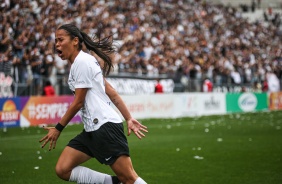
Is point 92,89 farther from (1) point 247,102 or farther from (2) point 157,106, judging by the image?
(1) point 247,102

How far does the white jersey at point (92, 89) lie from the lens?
269 inches

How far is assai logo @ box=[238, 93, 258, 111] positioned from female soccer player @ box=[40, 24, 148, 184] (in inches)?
1266

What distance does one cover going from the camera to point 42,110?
24.9 m

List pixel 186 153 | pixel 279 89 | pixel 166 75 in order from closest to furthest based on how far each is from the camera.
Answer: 1. pixel 186 153
2. pixel 166 75
3. pixel 279 89

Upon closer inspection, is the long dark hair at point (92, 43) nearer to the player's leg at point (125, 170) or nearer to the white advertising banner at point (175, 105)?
the player's leg at point (125, 170)

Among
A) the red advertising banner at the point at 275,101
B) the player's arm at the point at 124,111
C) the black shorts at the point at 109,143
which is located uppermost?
the player's arm at the point at 124,111

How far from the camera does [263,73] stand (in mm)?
47781

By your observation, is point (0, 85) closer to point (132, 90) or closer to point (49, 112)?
point (49, 112)

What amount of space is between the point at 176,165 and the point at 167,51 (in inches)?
957

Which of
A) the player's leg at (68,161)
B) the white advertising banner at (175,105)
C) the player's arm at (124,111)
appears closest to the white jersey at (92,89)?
the player's arm at (124,111)

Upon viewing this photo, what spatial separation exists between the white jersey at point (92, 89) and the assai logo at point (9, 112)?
646 inches

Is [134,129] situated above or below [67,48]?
below

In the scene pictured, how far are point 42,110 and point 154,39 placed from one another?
13.3 meters

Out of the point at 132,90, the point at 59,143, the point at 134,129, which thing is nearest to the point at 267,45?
the point at 132,90
